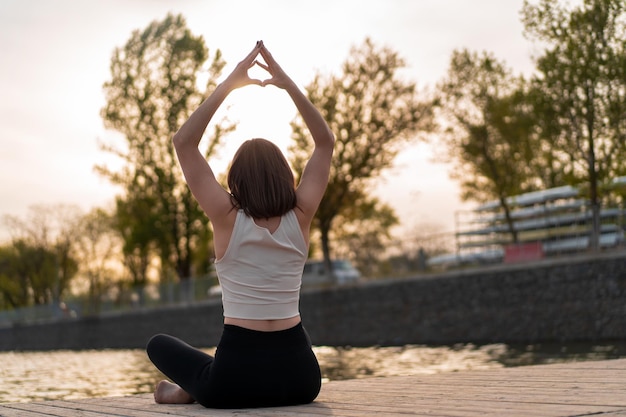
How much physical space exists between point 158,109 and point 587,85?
768 inches

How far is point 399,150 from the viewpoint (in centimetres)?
3669

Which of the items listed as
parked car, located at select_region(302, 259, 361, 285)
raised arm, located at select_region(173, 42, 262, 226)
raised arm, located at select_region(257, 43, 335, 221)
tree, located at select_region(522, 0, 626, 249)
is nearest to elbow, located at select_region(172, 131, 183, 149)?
raised arm, located at select_region(173, 42, 262, 226)

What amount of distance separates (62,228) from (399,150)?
36.0 meters

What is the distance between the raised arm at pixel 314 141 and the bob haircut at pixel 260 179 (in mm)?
132

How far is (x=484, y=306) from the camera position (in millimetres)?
24062

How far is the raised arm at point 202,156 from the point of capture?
444cm

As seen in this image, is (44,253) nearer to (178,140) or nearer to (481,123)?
(481,123)

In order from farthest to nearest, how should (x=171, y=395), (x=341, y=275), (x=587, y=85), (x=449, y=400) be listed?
(x=341, y=275), (x=587, y=85), (x=171, y=395), (x=449, y=400)

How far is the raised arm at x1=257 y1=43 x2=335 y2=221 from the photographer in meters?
4.68

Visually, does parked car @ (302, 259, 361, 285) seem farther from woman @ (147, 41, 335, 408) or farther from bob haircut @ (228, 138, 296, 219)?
bob haircut @ (228, 138, 296, 219)

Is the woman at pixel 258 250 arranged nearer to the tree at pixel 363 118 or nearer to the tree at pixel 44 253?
the tree at pixel 363 118

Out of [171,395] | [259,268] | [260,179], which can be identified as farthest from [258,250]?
[171,395]

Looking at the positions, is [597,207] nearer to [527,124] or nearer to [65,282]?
[527,124]

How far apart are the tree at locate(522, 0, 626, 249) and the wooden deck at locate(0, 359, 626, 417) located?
20.9 metres
